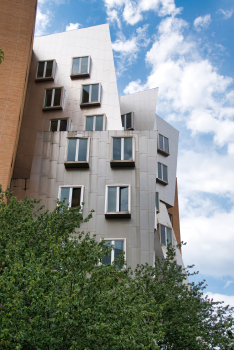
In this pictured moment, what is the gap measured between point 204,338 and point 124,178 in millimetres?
12016

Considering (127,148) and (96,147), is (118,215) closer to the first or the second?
(127,148)

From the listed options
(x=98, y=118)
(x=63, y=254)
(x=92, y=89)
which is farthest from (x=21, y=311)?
(x=92, y=89)

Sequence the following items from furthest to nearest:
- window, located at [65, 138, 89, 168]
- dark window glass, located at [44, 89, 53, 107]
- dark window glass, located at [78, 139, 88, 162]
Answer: dark window glass, located at [44, 89, 53, 107] → dark window glass, located at [78, 139, 88, 162] → window, located at [65, 138, 89, 168]

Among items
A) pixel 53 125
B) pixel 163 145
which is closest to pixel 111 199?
pixel 53 125

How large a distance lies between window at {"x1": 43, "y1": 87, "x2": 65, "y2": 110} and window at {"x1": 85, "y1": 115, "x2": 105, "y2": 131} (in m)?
3.14

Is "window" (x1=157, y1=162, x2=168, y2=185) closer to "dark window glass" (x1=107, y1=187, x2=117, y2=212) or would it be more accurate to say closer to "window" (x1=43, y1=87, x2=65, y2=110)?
"dark window glass" (x1=107, y1=187, x2=117, y2=212)

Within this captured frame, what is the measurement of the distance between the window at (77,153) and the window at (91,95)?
282 inches

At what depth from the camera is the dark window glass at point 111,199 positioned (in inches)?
995

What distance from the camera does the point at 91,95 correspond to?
34.7 meters

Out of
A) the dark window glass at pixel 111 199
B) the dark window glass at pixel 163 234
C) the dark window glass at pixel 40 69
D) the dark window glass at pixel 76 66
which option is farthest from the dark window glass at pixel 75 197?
the dark window glass at pixel 40 69

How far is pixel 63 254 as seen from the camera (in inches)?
525

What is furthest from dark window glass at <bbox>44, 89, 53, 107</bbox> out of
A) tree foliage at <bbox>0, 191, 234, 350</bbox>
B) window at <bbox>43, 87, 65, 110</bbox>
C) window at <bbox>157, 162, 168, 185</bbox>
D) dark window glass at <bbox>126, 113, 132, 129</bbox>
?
tree foliage at <bbox>0, 191, 234, 350</bbox>

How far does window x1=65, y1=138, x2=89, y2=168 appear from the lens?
2686cm

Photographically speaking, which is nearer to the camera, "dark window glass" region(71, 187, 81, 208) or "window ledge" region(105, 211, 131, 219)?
"window ledge" region(105, 211, 131, 219)
